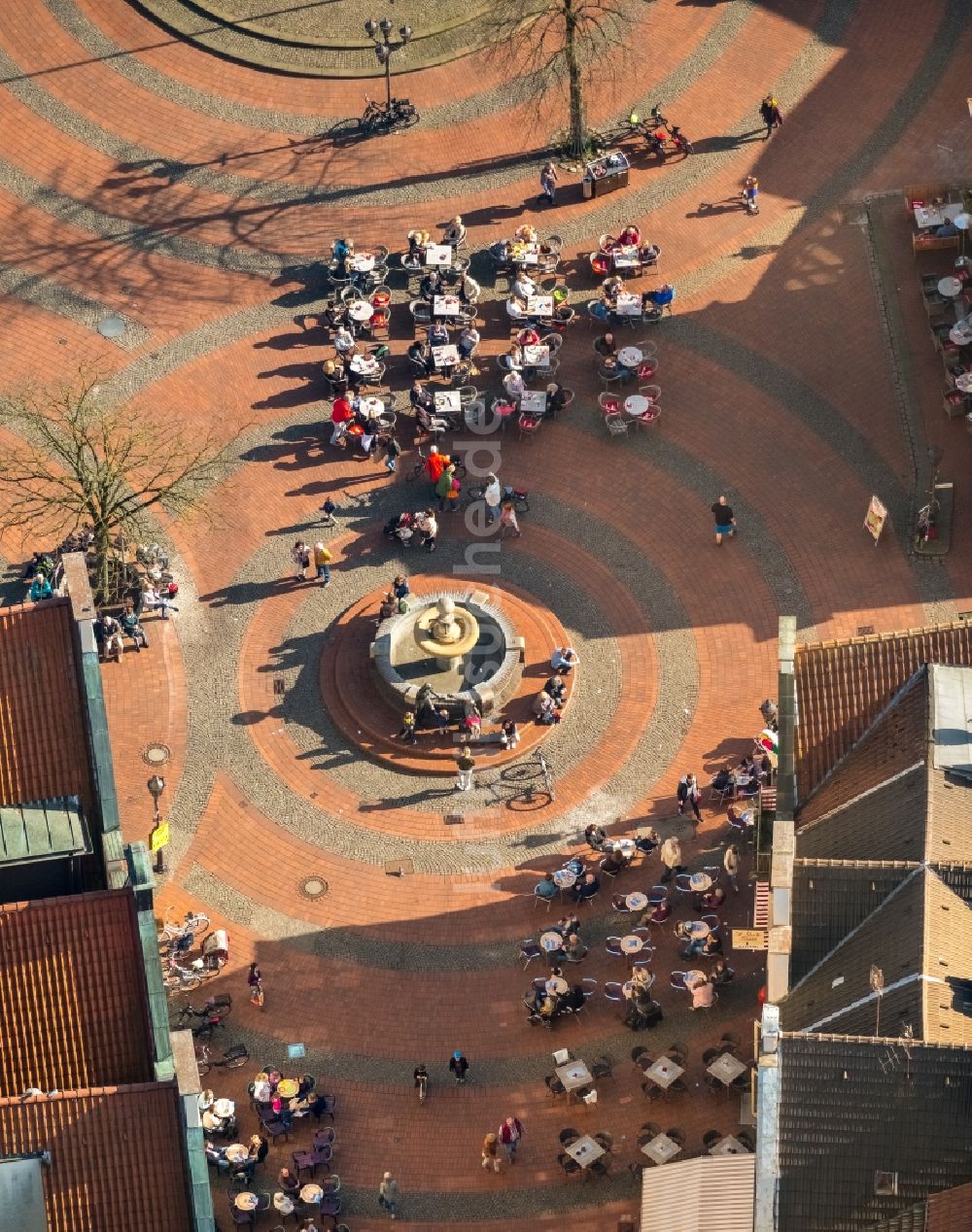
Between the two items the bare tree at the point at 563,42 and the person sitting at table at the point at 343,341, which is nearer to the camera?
the person sitting at table at the point at 343,341

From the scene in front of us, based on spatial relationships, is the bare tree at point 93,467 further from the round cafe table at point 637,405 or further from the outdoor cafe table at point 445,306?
the round cafe table at point 637,405

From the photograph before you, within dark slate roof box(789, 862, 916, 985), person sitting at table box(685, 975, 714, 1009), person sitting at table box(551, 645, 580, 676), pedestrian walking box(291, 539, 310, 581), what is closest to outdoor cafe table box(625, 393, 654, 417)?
person sitting at table box(551, 645, 580, 676)

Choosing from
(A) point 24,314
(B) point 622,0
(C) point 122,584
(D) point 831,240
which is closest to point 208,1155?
(C) point 122,584

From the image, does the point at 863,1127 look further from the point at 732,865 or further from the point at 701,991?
the point at 732,865

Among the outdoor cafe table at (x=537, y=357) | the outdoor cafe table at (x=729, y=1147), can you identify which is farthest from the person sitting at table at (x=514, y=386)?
the outdoor cafe table at (x=729, y=1147)

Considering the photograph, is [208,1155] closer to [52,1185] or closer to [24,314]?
[52,1185]

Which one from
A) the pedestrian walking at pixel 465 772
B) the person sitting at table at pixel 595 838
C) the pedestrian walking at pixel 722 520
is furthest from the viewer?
the pedestrian walking at pixel 722 520

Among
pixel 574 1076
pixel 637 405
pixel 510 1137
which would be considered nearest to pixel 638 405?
pixel 637 405
